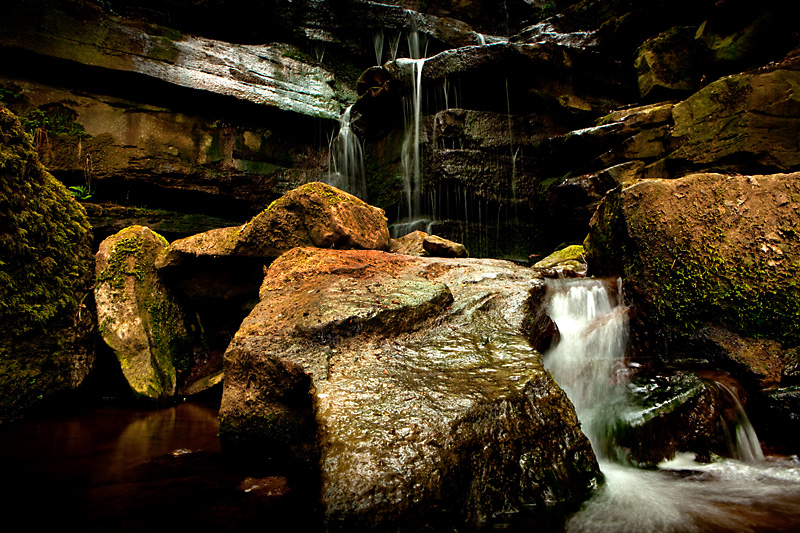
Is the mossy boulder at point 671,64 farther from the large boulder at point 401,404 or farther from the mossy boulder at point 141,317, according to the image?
the mossy boulder at point 141,317

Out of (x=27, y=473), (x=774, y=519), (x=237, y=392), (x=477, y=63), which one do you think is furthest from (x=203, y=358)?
(x=477, y=63)

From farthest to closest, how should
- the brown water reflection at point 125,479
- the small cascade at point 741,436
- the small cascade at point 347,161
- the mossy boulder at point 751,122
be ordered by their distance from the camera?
the small cascade at point 347,161, the mossy boulder at point 751,122, the small cascade at point 741,436, the brown water reflection at point 125,479

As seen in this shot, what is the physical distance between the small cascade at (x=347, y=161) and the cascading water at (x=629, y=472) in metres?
8.21

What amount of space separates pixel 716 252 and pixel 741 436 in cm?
156

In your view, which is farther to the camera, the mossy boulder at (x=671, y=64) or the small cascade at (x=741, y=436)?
the mossy boulder at (x=671, y=64)

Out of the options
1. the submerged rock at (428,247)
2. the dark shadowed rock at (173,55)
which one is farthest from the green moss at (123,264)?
the dark shadowed rock at (173,55)

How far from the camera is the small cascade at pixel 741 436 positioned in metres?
2.77

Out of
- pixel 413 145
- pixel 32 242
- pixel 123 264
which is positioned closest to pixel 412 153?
pixel 413 145

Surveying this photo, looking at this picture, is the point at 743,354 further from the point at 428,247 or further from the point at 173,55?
the point at 173,55

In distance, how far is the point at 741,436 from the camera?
9.30ft

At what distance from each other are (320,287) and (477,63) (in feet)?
27.2

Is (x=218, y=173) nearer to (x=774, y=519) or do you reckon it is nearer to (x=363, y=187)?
(x=363, y=187)

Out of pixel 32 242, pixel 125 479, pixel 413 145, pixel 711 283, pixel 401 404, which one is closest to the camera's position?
pixel 401 404

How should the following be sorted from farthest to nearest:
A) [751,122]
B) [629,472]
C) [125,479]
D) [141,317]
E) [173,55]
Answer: [173,55], [751,122], [141,317], [629,472], [125,479]
